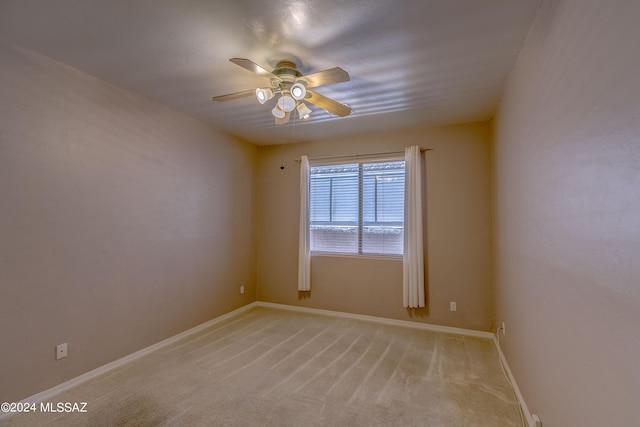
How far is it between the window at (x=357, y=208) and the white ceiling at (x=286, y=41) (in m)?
1.29

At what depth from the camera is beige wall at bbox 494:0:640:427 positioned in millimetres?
902

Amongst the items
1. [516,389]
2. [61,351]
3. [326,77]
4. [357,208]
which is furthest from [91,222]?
[516,389]

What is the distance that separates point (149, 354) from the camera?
2.93m

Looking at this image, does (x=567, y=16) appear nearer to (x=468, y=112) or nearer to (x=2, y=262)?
(x=468, y=112)

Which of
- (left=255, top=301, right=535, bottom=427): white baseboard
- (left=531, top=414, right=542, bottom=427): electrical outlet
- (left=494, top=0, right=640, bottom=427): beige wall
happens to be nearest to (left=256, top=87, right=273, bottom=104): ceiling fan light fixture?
(left=494, top=0, right=640, bottom=427): beige wall

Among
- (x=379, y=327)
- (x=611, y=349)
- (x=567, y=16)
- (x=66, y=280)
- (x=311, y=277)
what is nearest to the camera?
(x=611, y=349)

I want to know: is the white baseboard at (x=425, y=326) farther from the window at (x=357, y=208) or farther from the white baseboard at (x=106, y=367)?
the white baseboard at (x=106, y=367)

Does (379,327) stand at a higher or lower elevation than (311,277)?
lower

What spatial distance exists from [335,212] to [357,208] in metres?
0.34

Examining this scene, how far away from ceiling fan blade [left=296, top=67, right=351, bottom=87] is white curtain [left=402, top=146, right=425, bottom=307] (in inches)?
80.6

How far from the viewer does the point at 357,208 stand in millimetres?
4191

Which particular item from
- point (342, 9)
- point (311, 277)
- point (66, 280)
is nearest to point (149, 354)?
point (66, 280)

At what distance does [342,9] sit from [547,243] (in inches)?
68.2

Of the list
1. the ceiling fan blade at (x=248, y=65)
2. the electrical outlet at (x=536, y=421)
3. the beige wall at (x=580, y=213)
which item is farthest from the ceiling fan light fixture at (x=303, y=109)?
the electrical outlet at (x=536, y=421)
